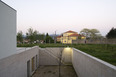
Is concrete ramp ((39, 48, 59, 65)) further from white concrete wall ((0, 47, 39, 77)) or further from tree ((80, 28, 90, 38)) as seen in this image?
tree ((80, 28, 90, 38))

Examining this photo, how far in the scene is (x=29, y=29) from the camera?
21922 millimetres

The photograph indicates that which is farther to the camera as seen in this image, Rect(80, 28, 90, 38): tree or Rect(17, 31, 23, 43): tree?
Rect(80, 28, 90, 38): tree

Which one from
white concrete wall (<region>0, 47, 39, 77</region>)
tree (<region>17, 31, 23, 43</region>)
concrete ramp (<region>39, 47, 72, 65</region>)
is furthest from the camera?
tree (<region>17, 31, 23, 43</region>)

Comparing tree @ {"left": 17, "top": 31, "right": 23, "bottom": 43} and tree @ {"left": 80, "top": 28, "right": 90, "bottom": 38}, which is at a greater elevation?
tree @ {"left": 80, "top": 28, "right": 90, "bottom": 38}

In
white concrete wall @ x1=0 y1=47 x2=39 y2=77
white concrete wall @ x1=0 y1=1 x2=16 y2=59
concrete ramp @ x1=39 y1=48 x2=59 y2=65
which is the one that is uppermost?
white concrete wall @ x1=0 y1=1 x2=16 y2=59

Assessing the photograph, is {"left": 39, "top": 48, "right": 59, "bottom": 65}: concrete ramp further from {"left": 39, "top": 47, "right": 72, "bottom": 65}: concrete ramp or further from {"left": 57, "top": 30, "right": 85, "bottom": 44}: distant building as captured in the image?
{"left": 57, "top": 30, "right": 85, "bottom": 44}: distant building

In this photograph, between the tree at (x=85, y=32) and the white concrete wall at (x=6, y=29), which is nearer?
the white concrete wall at (x=6, y=29)

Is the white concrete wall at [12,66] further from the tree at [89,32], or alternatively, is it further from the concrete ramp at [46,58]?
the tree at [89,32]

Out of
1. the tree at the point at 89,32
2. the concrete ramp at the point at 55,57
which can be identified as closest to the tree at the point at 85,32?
the tree at the point at 89,32

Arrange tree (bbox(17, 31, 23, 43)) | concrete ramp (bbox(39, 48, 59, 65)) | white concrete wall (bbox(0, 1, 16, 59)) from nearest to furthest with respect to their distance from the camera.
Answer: white concrete wall (bbox(0, 1, 16, 59))
concrete ramp (bbox(39, 48, 59, 65))
tree (bbox(17, 31, 23, 43))

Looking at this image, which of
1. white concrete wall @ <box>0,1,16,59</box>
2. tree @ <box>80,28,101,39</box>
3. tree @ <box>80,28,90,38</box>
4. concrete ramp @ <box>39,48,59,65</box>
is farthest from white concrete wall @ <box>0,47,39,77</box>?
tree @ <box>80,28,101,39</box>

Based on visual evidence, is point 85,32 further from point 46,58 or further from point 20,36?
point 46,58

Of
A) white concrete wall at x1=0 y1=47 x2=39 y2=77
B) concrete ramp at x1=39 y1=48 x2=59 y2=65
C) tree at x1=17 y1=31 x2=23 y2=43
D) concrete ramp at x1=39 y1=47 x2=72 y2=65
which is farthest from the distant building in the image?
white concrete wall at x1=0 y1=47 x2=39 y2=77

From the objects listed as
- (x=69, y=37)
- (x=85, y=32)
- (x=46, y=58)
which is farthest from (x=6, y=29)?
(x=85, y=32)
